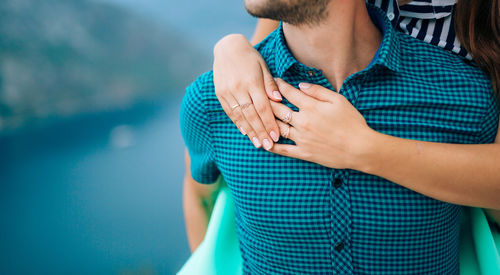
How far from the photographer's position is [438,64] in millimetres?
757

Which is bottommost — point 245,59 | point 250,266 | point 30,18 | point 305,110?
point 250,266

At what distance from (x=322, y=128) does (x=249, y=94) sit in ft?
0.53

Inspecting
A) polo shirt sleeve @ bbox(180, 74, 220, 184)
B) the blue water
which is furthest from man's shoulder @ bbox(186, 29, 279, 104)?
the blue water

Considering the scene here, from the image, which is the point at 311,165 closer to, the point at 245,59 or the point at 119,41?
the point at 245,59

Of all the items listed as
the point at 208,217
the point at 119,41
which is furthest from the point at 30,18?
the point at 208,217

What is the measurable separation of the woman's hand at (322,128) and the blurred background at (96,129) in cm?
131

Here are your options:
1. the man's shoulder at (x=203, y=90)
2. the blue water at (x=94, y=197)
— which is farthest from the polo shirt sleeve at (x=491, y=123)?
the blue water at (x=94, y=197)

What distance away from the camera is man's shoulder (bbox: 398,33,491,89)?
737 millimetres

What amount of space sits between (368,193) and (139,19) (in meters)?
2.21

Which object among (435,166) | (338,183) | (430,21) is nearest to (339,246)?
(338,183)

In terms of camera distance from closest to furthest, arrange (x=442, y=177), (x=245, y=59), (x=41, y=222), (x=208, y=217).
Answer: (x=442, y=177)
(x=245, y=59)
(x=208, y=217)
(x=41, y=222)

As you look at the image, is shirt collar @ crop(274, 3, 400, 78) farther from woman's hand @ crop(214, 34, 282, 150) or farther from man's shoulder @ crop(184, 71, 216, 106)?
man's shoulder @ crop(184, 71, 216, 106)

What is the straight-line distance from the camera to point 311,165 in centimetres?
74

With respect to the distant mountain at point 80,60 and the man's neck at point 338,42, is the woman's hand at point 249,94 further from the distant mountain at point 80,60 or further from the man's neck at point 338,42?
the distant mountain at point 80,60
